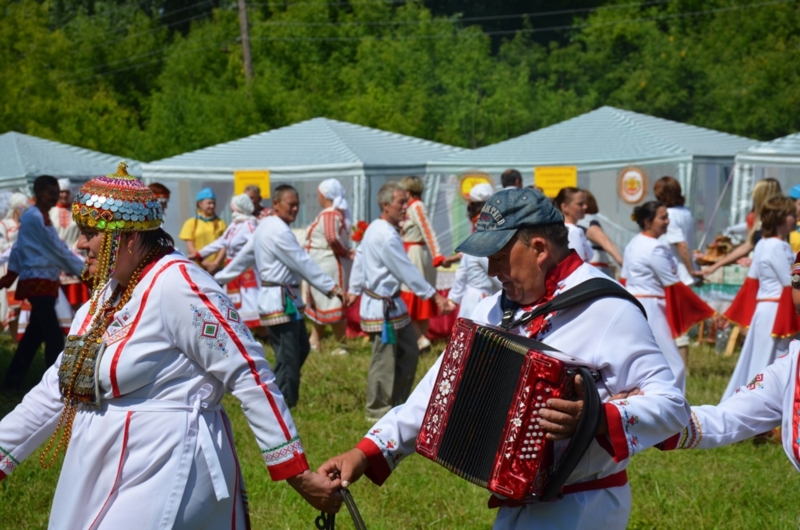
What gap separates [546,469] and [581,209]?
6.11 m

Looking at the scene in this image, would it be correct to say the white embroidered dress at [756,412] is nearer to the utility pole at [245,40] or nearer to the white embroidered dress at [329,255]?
the white embroidered dress at [329,255]

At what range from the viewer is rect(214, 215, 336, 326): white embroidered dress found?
7984 mm

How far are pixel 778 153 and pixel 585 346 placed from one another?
11972mm

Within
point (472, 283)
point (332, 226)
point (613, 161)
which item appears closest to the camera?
point (472, 283)

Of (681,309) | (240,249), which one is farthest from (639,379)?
(240,249)

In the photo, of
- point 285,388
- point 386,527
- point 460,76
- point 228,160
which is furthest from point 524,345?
point 460,76

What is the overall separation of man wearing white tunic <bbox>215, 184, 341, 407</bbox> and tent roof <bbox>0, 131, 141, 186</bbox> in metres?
9.50

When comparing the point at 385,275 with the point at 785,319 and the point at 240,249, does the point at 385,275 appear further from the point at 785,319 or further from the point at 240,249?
the point at 240,249

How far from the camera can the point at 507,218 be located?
2988mm

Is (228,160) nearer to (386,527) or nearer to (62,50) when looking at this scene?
(386,527)

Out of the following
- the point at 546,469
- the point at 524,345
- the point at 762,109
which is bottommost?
the point at 762,109

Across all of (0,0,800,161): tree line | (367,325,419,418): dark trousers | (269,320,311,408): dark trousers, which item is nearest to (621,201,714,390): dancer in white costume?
(367,325,419,418): dark trousers

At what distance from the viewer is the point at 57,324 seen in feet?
30.3

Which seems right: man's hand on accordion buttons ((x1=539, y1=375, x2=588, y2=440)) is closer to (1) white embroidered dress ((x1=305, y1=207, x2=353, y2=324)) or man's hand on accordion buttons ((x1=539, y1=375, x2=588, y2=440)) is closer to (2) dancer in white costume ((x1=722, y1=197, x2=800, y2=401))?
(2) dancer in white costume ((x1=722, y1=197, x2=800, y2=401))
